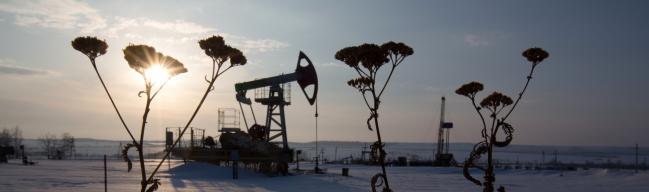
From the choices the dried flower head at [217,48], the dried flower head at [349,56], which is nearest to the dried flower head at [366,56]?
the dried flower head at [349,56]

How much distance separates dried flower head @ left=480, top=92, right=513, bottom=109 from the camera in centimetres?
705

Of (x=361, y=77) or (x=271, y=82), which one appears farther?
(x=271, y=82)

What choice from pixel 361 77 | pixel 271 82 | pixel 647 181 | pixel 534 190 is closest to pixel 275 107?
pixel 271 82

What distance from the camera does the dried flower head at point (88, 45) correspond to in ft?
18.7

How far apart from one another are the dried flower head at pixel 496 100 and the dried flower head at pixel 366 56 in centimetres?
173

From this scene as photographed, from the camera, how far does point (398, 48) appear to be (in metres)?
6.11

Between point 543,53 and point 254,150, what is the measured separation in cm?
2570

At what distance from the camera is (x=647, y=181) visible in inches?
1139

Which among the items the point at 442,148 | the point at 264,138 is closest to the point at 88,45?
the point at 264,138

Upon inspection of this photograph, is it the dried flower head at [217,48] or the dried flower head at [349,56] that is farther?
the dried flower head at [349,56]

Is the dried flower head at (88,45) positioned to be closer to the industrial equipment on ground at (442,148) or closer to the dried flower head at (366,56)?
the dried flower head at (366,56)

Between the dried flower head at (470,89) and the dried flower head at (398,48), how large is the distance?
128cm

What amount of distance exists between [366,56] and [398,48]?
38 centimetres

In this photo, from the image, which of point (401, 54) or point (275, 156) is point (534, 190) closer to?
point (275, 156)
